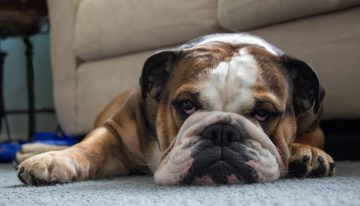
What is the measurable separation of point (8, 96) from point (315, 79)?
114 inches

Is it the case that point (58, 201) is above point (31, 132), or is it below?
above

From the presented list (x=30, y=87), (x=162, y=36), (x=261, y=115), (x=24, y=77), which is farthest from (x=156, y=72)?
(x=24, y=77)

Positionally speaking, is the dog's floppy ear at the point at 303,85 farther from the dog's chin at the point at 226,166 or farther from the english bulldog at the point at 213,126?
the dog's chin at the point at 226,166

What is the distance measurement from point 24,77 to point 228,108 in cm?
284

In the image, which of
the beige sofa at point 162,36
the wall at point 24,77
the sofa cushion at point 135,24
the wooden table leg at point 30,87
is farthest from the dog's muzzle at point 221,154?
the wall at point 24,77

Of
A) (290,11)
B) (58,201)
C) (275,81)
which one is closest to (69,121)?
(290,11)

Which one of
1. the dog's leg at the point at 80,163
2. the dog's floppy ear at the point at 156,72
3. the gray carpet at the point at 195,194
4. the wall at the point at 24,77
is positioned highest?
the dog's floppy ear at the point at 156,72

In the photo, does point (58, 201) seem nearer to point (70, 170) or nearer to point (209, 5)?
point (70, 170)

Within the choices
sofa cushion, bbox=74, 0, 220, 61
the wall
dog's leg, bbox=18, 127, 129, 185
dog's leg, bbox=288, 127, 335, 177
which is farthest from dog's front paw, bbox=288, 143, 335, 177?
the wall

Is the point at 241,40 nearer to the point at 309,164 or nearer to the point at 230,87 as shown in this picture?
the point at 230,87

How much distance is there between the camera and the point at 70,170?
1211 millimetres

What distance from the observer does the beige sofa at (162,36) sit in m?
1.53

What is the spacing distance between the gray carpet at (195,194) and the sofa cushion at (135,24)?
0.87m

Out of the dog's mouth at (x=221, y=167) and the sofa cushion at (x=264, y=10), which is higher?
the sofa cushion at (x=264, y=10)
